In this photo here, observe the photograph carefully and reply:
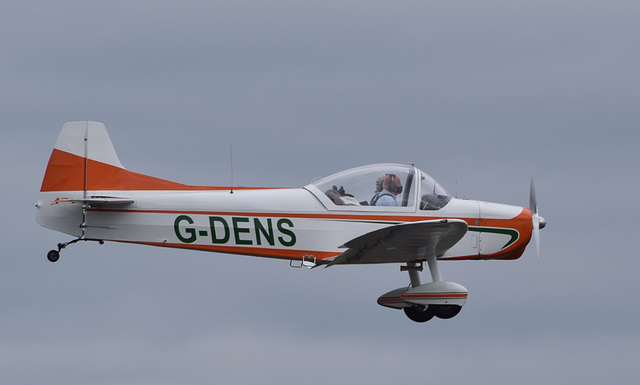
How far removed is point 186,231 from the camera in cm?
1675

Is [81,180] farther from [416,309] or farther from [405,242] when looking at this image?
[416,309]

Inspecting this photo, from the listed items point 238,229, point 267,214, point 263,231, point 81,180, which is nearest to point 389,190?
point 267,214

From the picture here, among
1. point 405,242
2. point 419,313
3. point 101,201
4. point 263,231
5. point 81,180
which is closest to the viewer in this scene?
point 405,242

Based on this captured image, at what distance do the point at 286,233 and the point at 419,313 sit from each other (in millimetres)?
2652

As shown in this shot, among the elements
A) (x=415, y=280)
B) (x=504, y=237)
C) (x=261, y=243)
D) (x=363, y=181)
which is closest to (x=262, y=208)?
(x=261, y=243)

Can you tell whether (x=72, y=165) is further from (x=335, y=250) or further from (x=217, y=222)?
(x=335, y=250)

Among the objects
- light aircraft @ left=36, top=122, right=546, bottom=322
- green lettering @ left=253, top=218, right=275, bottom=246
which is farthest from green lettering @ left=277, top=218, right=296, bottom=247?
A: green lettering @ left=253, top=218, right=275, bottom=246

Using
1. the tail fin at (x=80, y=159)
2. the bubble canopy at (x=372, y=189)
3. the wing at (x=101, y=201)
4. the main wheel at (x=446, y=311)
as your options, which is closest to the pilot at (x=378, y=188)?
the bubble canopy at (x=372, y=189)

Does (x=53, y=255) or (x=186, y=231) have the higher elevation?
(x=186, y=231)

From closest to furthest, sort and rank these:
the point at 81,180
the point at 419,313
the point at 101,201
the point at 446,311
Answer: the point at 101,201
the point at 446,311
the point at 81,180
the point at 419,313

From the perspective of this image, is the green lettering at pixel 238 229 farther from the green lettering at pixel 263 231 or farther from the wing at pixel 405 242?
the wing at pixel 405 242

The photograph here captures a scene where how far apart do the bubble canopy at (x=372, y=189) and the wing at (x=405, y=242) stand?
0.66 m

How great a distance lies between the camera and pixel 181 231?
54.9 feet

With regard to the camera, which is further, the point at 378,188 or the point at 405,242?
the point at 378,188
